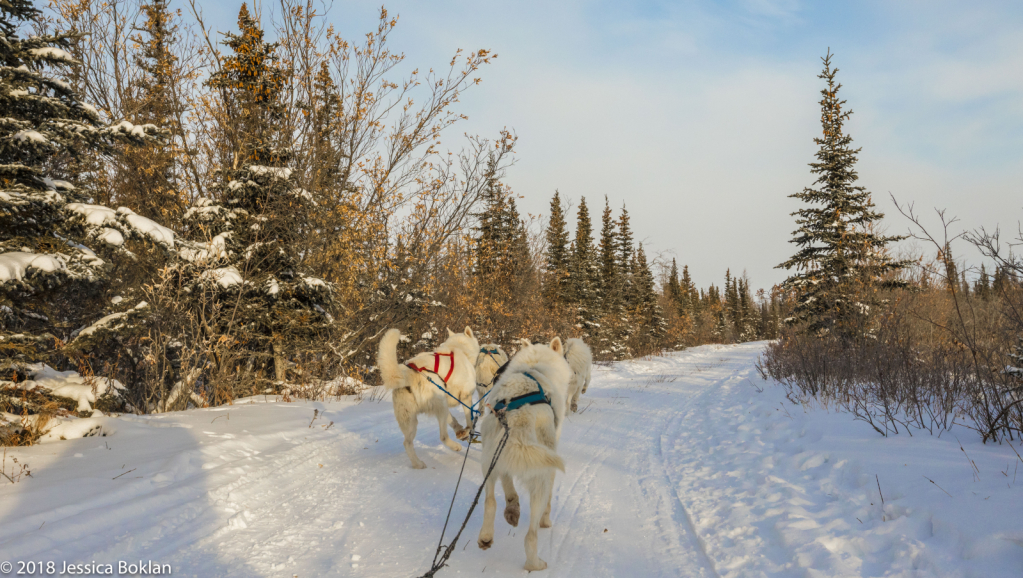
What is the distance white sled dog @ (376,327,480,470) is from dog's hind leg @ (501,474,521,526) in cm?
220

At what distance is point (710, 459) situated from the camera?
611 cm

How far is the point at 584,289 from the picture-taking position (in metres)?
30.3

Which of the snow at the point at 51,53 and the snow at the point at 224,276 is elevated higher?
the snow at the point at 51,53

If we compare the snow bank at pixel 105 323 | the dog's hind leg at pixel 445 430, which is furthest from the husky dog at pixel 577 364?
the snow bank at pixel 105 323

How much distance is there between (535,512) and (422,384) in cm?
281

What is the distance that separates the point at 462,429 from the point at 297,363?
616 centimetres

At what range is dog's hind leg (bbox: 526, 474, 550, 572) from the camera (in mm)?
3311

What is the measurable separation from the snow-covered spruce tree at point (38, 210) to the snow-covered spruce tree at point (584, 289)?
79.0 feet

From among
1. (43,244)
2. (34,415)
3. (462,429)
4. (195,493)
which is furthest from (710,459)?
(43,244)

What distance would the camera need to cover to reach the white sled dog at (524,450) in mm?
3268

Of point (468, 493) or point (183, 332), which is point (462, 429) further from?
point (183, 332)

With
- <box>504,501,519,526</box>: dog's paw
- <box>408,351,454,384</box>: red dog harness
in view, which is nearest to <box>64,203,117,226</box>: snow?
<box>408,351,454,384</box>: red dog harness

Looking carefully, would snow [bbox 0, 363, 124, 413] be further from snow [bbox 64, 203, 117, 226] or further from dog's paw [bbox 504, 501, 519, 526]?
dog's paw [bbox 504, 501, 519, 526]

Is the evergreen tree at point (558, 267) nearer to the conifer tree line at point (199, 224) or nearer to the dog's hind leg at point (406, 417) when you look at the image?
the conifer tree line at point (199, 224)
